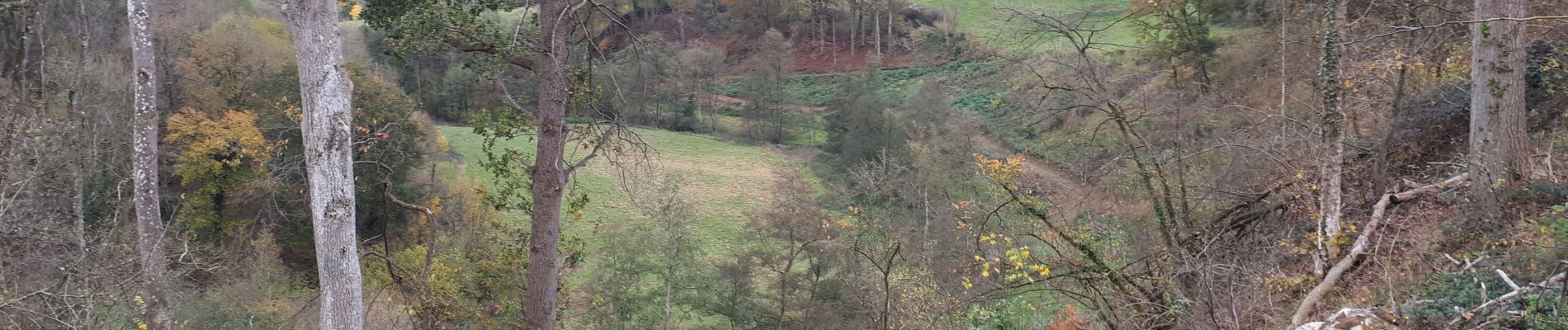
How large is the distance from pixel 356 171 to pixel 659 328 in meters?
8.23

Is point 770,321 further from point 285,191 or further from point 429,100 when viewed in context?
point 429,100

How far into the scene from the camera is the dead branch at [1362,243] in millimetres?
6750

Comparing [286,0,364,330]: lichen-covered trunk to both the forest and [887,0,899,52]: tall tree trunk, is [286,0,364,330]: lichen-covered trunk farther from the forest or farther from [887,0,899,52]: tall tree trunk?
[887,0,899,52]: tall tree trunk

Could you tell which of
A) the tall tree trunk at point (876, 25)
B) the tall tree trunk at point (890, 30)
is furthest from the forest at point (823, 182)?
the tall tree trunk at point (890, 30)

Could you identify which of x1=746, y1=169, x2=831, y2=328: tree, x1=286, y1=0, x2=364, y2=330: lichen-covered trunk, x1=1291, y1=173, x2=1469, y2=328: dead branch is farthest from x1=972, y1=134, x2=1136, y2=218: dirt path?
x1=286, y1=0, x2=364, y2=330: lichen-covered trunk

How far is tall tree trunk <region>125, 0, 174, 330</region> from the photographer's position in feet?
30.4

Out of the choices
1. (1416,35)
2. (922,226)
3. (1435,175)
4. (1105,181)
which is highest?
(1416,35)

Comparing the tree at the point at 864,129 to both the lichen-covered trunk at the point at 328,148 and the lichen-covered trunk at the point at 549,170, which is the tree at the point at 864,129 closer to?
the lichen-covered trunk at the point at 549,170

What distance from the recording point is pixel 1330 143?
7.75 m

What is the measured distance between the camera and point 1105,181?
1264 centimetres

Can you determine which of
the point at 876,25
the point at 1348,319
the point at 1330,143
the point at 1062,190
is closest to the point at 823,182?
the point at 1062,190

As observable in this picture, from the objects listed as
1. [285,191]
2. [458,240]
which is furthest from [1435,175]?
[285,191]

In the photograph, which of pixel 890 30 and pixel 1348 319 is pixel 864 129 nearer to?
pixel 890 30

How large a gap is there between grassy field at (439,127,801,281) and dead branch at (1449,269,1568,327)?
20.1m
